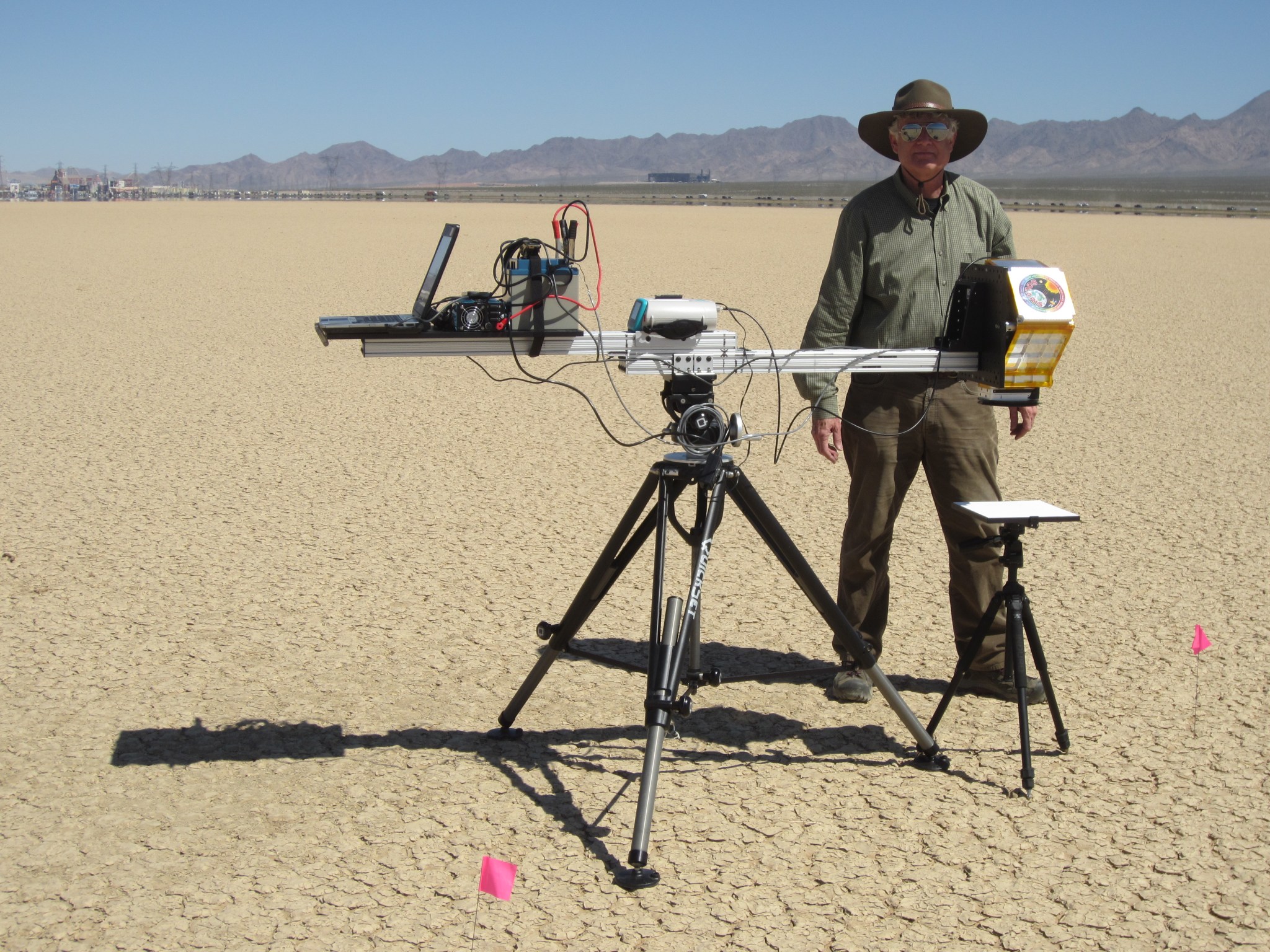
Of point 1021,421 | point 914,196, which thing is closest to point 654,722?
point 1021,421

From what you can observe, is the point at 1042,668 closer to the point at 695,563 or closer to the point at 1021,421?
the point at 1021,421

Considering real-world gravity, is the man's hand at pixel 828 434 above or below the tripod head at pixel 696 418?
below

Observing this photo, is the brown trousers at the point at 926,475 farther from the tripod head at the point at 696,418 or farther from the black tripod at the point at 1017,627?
the tripod head at the point at 696,418

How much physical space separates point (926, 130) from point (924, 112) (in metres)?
0.06

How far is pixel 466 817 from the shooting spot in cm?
341

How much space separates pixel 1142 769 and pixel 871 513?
1.17 m

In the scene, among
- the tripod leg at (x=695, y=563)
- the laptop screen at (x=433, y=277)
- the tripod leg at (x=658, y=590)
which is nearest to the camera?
the laptop screen at (x=433, y=277)

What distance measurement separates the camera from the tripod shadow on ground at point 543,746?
12.2 ft

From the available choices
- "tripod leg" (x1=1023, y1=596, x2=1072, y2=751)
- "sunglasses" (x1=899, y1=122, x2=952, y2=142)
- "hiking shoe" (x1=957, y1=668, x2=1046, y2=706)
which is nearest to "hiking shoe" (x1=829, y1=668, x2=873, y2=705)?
"hiking shoe" (x1=957, y1=668, x2=1046, y2=706)

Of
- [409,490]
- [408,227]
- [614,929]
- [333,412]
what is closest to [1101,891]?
[614,929]

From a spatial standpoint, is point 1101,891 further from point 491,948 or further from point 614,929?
point 491,948

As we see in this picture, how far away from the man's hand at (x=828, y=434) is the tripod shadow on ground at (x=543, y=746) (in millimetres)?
967

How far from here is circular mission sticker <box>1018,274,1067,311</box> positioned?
3.11 metres

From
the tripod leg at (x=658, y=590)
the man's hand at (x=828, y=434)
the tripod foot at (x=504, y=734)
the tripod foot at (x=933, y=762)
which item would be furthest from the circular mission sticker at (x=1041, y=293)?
the tripod foot at (x=504, y=734)
